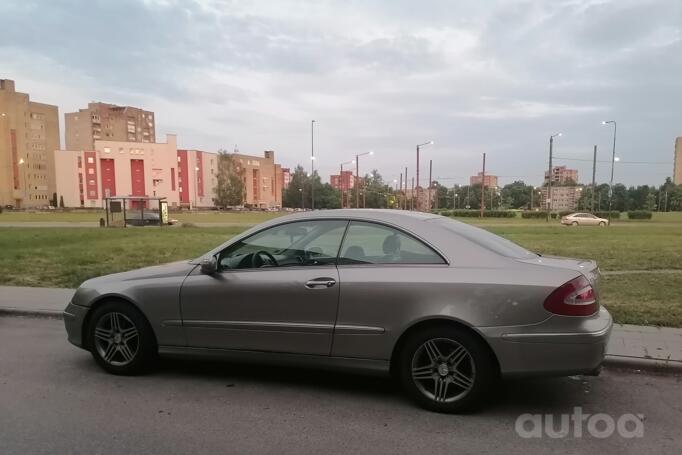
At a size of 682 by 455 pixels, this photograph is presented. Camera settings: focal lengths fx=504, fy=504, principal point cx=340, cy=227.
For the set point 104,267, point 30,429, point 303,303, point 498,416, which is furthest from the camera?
point 104,267

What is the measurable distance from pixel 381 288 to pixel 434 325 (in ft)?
1.51

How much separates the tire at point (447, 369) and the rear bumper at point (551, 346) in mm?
127

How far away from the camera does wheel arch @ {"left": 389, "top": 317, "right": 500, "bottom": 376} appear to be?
A: 3.53 m

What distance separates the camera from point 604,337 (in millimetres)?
3479

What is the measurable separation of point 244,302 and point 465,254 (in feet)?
5.81

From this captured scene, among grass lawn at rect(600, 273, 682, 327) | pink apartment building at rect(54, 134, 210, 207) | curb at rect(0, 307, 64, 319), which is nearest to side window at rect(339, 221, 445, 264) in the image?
grass lawn at rect(600, 273, 682, 327)

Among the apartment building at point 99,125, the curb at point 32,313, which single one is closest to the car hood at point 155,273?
the curb at point 32,313

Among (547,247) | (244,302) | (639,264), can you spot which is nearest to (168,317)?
(244,302)

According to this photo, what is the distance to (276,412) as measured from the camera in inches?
146

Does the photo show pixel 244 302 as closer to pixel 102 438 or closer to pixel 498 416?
pixel 102 438

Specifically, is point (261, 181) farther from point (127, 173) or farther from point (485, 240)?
point (485, 240)

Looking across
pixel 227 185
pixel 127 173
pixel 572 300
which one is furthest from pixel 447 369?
pixel 227 185

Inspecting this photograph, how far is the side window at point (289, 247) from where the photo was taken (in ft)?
13.3

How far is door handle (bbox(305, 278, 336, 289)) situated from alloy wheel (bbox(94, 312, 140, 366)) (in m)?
1.68
